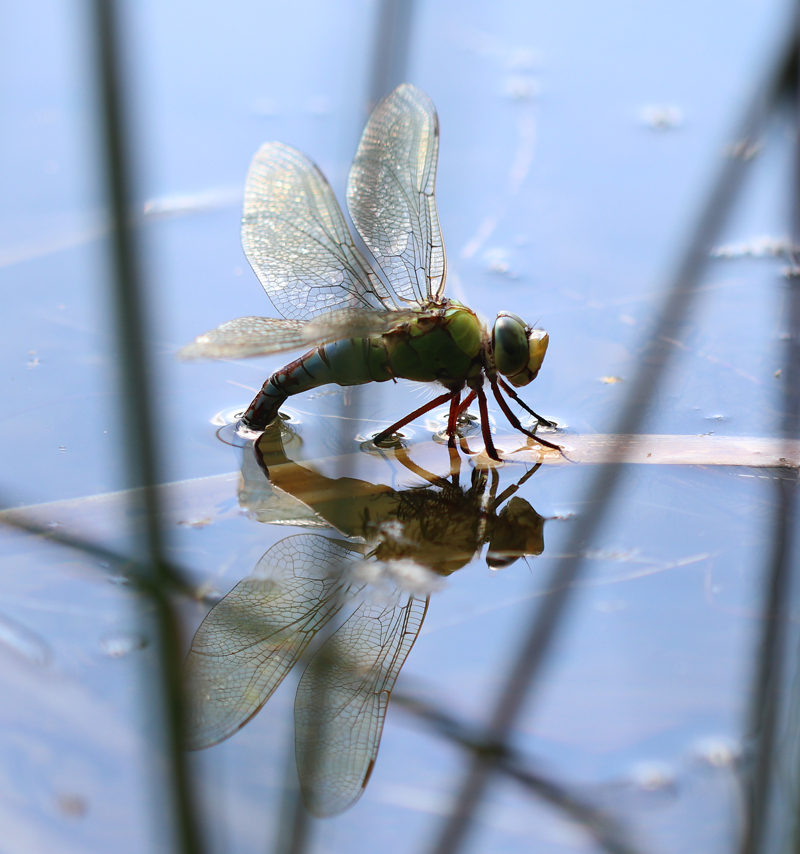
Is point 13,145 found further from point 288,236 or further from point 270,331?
point 270,331

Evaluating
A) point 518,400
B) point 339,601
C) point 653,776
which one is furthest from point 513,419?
point 653,776

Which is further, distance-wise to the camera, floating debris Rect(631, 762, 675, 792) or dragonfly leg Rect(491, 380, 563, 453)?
dragonfly leg Rect(491, 380, 563, 453)

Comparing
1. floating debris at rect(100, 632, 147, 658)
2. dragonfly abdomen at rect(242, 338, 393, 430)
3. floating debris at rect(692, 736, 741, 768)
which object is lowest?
floating debris at rect(100, 632, 147, 658)

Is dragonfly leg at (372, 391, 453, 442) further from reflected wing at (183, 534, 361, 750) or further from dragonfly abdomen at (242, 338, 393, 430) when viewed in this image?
reflected wing at (183, 534, 361, 750)

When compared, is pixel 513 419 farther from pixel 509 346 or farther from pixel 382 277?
pixel 382 277

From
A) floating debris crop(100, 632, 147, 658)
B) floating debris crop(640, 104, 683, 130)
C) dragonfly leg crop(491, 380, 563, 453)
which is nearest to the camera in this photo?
floating debris crop(100, 632, 147, 658)

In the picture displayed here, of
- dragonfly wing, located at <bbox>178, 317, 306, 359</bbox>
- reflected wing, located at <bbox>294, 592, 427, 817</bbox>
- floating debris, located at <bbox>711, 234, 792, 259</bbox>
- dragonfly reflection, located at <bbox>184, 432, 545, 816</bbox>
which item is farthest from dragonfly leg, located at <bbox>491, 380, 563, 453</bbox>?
floating debris, located at <bbox>711, 234, 792, 259</bbox>

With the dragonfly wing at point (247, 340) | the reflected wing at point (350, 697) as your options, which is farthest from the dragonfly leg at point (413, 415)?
the reflected wing at point (350, 697)
